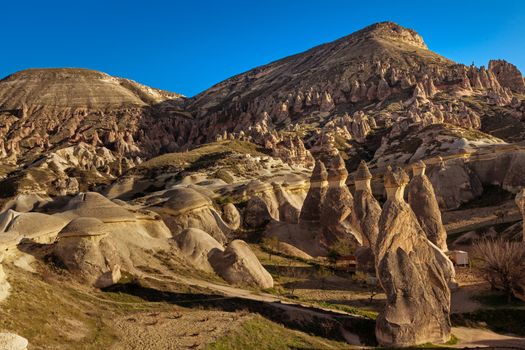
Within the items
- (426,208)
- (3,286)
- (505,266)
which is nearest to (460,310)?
(505,266)

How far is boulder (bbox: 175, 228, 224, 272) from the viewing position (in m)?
20.8

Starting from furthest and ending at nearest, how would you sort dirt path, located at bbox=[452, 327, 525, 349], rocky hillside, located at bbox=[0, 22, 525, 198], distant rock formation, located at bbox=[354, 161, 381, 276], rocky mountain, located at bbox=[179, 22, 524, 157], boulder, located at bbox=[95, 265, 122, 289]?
1. rocky mountain, located at bbox=[179, 22, 524, 157]
2. rocky hillside, located at bbox=[0, 22, 525, 198]
3. distant rock formation, located at bbox=[354, 161, 381, 276]
4. boulder, located at bbox=[95, 265, 122, 289]
5. dirt path, located at bbox=[452, 327, 525, 349]

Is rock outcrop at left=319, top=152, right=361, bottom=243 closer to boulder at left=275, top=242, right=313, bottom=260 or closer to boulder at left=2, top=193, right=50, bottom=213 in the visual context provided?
boulder at left=275, top=242, right=313, bottom=260

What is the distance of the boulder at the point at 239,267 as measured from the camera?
1981cm

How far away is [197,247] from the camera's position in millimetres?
21516

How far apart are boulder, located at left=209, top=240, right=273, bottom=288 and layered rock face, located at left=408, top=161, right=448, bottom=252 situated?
10629mm

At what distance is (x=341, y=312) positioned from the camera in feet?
56.1

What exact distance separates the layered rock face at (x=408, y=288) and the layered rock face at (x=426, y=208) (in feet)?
33.3

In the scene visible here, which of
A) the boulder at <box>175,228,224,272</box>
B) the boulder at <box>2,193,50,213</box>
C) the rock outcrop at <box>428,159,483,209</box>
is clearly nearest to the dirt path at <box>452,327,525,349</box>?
the boulder at <box>175,228,224,272</box>

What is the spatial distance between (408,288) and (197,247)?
31.4 feet

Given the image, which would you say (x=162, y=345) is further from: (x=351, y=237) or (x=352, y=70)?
(x=352, y=70)

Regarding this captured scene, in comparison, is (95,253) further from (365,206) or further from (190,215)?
(365,206)

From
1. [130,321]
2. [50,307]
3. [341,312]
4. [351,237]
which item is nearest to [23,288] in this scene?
[50,307]

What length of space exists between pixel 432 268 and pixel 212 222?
626 inches
